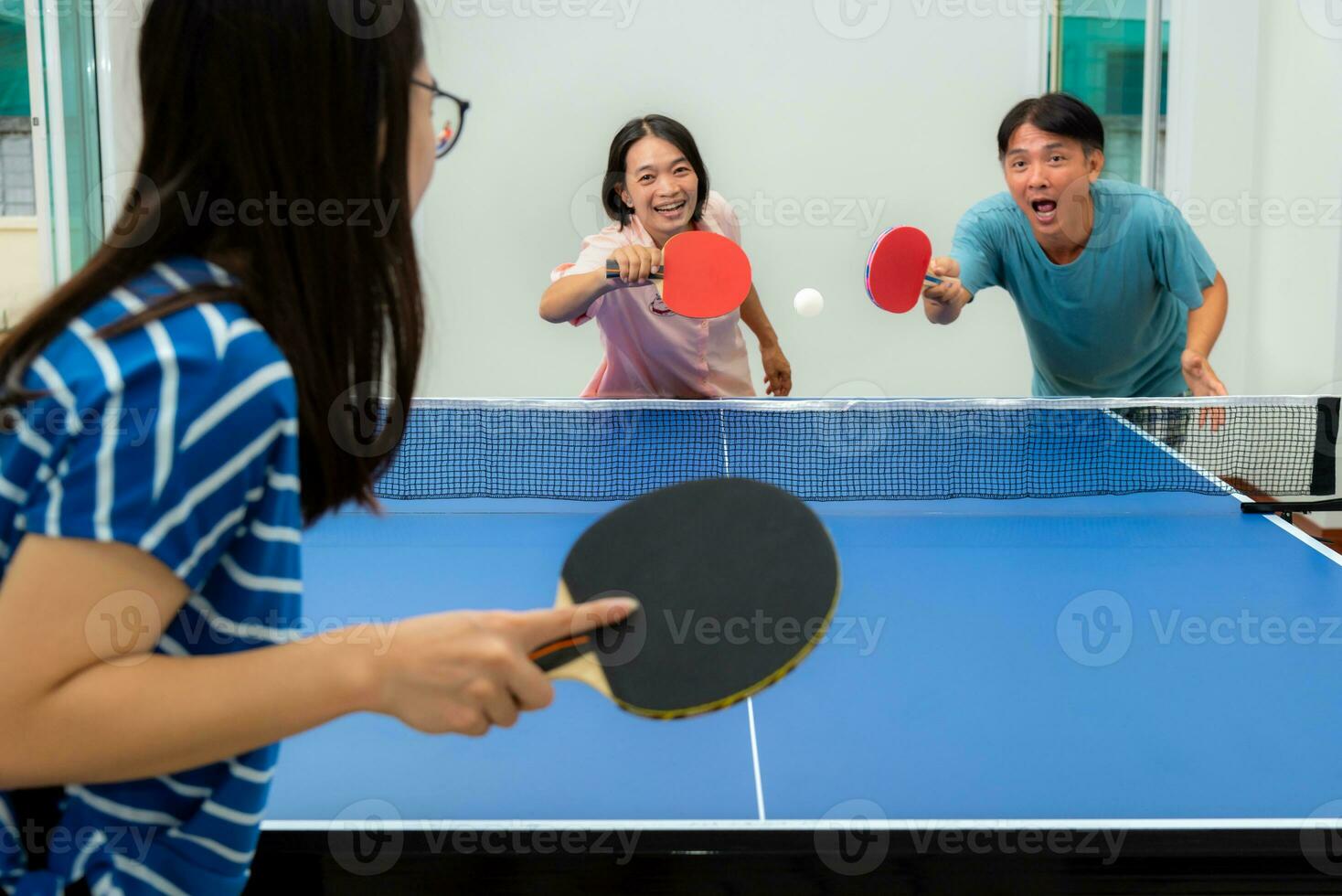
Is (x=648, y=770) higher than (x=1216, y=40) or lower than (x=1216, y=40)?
lower

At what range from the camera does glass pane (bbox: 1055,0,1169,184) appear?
6.22 metres

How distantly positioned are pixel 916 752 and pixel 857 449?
169 centimetres

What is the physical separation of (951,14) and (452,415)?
4234mm

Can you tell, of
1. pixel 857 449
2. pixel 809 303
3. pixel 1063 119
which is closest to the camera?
pixel 857 449

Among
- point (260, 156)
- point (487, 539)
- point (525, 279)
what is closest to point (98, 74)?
point (525, 279)

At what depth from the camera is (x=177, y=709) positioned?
0.79 m

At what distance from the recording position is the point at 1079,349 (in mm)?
3809

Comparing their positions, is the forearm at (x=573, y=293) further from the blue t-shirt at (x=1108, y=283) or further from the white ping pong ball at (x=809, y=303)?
the blue t-shirt at (x=1108, y=283)

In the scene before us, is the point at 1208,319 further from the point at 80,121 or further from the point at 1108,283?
the point at 80,121

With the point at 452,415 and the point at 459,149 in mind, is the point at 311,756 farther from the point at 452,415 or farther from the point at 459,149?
the point at 459,149

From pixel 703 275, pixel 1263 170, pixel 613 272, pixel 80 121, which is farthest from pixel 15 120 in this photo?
pixel 1263 170

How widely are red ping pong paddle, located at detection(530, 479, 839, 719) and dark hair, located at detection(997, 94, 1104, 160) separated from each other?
8.97 feet

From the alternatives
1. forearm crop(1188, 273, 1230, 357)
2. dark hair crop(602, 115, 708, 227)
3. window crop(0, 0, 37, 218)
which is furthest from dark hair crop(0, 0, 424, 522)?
window crop(0, 0, 37, 218)

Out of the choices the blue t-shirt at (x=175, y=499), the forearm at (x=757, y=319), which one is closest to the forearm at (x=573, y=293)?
the forearm at (x=757, y=319)
